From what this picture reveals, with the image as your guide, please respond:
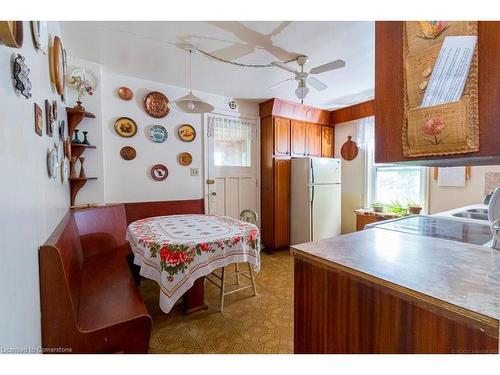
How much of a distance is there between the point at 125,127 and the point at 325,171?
2.81 metres

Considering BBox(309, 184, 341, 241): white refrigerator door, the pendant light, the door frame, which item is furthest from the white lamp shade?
BBox(309, 184, 341, 241): white refrigerator door

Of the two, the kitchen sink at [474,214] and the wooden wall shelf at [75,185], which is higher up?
the wooden wall shelf at [75,185]

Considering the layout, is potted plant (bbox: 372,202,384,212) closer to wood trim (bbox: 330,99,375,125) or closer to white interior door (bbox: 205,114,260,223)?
wood trim (bbox: 330,99,375,125)

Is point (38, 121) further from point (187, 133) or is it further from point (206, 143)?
point (206, 143)

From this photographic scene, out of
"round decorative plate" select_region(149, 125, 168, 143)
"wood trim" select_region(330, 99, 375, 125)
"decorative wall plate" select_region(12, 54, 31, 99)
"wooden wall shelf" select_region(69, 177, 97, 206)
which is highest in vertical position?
"wood trim" select_region(330, 99, 375, 125)

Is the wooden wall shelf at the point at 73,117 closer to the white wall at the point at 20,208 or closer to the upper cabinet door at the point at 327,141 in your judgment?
the white wall at the point at 20,208

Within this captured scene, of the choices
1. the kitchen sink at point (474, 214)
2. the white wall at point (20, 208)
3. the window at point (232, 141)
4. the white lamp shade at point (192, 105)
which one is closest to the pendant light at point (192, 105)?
the white lamp shade at point (192, 105)

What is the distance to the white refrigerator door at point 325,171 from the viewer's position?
364 centimetres

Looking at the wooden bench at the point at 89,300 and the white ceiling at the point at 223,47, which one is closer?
the wooden bench at the point at 89,300

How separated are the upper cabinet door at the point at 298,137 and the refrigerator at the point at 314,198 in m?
0.24

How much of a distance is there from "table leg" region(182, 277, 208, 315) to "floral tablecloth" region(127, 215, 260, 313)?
0.51m

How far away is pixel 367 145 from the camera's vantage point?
396cm

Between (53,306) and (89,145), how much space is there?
1.85 m

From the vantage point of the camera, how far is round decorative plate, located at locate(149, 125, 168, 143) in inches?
120
